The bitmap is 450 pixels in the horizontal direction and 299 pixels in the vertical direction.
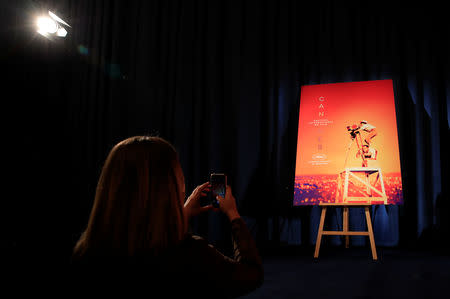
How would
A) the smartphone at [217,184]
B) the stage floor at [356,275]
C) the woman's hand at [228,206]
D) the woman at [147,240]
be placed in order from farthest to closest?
1. the stage floor at [356,275]
2. the smartphone at [217,184]
3. the woman's hand at [228,206]
4. the woman at [147,240]

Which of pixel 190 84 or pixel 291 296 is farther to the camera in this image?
pixel 190 84

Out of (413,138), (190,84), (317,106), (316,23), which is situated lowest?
(413,138)

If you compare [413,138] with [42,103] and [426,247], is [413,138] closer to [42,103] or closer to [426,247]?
[426,247]

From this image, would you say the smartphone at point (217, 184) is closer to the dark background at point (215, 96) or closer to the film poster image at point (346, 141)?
the film poster image at point (346, 141)

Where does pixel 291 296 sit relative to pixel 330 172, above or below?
below

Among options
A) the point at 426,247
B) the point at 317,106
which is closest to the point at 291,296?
the point at 317,106

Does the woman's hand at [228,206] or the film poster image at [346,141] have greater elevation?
the film poster image at [346,141]

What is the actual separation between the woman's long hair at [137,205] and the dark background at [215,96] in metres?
3.22

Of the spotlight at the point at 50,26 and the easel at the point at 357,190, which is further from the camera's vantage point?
the spotlight at the point at 50,26

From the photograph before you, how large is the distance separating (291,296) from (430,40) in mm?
3235

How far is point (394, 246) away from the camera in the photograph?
3.70m

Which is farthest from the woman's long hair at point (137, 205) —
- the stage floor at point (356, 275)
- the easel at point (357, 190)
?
the easel at point (357, 190)

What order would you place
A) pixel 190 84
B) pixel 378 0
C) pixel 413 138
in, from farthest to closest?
pixel 190 84
pixel 378 0
pixel 413 138

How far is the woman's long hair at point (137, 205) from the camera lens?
0.78 meters
